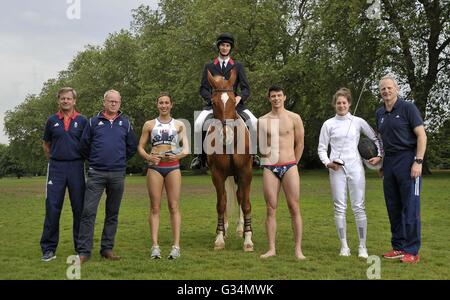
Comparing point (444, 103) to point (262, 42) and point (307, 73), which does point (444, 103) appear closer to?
point (307, 73)

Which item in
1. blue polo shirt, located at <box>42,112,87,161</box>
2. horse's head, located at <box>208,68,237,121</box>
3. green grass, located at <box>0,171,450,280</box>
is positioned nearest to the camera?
green grass, located at <box>0,171,450,280</box>

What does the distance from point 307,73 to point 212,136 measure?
89.5 ft

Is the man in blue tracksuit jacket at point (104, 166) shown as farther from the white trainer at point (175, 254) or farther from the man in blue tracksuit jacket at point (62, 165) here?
the white trainer at point (175, 254)

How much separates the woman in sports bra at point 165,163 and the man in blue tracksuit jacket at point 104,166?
421 mm

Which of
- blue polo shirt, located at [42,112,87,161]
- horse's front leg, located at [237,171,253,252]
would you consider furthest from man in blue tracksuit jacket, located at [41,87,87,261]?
horse's front leg, located at [237,171,253,252]

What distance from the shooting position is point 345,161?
7227 millimetres

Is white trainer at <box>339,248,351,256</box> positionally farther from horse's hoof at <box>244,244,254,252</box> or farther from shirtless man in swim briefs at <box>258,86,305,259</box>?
horse's hoof at <box>244,244,254,252</box>

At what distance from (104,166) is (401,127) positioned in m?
4.40

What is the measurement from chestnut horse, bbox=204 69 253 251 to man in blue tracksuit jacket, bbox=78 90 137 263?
1.48m

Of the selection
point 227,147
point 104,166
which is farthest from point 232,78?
point 104,166

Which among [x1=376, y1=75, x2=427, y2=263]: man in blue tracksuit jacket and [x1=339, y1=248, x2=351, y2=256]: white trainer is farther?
[x1=339, y1=248, x2=351, y2=256]: white trainer

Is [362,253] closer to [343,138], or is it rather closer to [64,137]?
[343,138]

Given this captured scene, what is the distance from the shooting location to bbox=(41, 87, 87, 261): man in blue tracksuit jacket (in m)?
7.16
